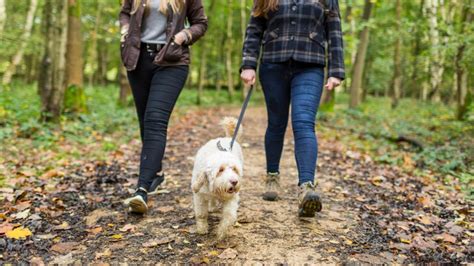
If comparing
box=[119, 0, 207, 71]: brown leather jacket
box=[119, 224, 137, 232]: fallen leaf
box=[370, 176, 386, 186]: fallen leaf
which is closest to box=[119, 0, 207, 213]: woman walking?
box=[119, 0, 207, 71]: brown leather jacket

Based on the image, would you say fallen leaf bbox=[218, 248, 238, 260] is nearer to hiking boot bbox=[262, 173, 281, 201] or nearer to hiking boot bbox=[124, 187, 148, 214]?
hiking boot bbox=[124, 187, 148, 214]

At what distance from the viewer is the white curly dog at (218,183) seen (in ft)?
10.5

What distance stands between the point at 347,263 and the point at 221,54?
28.8m

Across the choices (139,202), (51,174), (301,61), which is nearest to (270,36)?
(301,61)

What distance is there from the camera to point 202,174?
334 cm

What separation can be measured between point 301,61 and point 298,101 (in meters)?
0.39

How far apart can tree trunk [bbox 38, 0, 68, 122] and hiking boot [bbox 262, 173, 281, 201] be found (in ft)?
19.5

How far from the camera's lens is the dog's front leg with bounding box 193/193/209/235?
139 inches

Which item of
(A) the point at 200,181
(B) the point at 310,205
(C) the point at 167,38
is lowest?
(B) the point at 310,205

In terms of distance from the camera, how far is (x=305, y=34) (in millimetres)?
3828

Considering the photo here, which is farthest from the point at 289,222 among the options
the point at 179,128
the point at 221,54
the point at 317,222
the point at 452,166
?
the point at 221,54

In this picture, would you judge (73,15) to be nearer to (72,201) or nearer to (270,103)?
(72,201)

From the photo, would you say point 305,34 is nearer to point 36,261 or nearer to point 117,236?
point 117,236

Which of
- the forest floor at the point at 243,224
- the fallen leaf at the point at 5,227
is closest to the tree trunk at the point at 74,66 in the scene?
the forest floor at the point at 243,224
